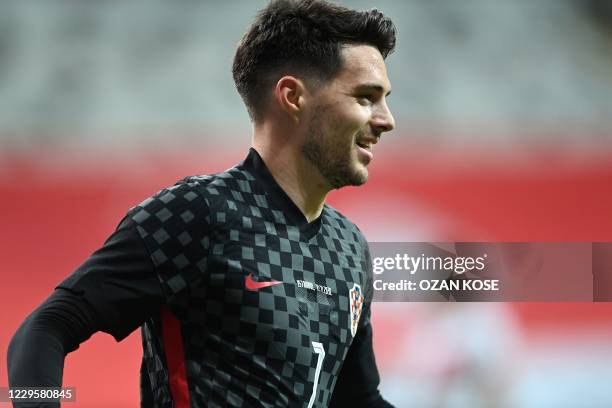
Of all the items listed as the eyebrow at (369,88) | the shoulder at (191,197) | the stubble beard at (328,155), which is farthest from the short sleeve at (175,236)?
the eyebrow at (369,88)

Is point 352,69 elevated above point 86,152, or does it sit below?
below

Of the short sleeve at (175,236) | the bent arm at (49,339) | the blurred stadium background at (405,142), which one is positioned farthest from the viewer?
the blurred stadium background at (405,142)

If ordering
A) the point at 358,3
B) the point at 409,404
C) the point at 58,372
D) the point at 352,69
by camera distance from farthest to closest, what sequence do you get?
1. the point at 358,3
2. the point at 409,404
3. the point at 352,69
4. the point at 58,372

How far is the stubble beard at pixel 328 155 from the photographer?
49.9 inches

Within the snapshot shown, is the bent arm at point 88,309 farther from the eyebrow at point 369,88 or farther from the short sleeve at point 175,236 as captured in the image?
the eyebrow at point 369,88

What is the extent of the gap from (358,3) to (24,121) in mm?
1130

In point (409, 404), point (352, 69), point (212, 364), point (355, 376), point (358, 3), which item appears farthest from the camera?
point (358, 3)

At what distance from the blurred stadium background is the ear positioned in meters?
1.25

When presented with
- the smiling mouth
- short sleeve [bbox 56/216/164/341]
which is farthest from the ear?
short sleeve [bbox 56/216/164/341]

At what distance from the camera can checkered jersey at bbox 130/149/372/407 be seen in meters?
1.11

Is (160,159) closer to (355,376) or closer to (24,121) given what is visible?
(24,121)

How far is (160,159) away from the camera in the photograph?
101 inches

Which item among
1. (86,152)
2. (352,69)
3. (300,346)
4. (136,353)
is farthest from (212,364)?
(86,152)

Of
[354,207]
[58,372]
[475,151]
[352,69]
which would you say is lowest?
[58,372]
